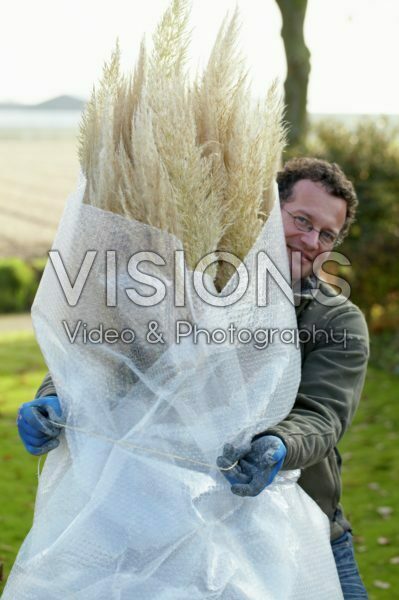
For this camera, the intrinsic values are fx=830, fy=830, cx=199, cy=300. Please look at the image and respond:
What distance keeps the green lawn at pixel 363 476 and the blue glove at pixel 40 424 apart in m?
2.62

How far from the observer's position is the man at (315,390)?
80.9 inches

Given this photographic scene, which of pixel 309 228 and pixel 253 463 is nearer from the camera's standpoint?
pixel 253 463

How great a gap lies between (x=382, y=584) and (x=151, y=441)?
301 centimetres

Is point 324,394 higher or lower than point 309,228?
lower

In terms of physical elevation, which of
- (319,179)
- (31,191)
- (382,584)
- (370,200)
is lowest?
(31,191)

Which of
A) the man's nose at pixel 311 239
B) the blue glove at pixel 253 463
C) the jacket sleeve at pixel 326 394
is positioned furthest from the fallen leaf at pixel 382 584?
the blue glove at pixel 253 463

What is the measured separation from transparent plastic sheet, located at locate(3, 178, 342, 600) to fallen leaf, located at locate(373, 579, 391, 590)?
2.59 metres

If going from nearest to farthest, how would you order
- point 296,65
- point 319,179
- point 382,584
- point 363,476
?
1. point 319,179
2. point 382,584
3. point 363,476
4. point 296,65

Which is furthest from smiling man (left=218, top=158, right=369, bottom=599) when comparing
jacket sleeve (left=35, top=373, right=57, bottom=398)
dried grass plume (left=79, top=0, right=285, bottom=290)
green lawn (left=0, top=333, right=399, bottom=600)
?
green lawn (left=0, top=333, right=399, bottom=600)

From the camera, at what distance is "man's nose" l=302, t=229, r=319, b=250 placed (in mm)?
2504

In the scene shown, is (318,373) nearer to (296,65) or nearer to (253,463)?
(253,463)

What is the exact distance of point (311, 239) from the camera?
2508 millimetres

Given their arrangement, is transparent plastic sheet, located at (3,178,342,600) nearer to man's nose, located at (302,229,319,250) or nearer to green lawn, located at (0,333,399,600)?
man's nose, located at (302,229,319,250)

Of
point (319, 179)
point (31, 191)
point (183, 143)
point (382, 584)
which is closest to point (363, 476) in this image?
point (382, 584)
